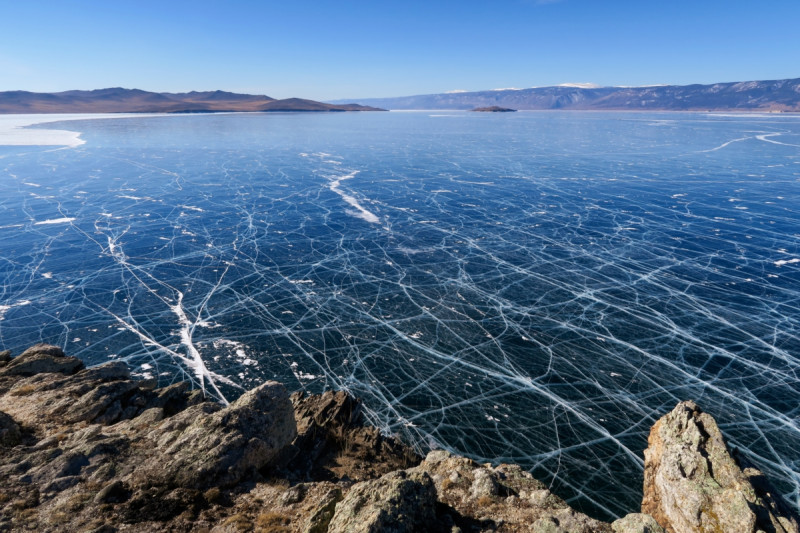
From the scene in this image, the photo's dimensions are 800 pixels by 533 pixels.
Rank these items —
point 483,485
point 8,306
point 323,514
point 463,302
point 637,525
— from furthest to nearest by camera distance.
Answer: point 463,302, point 8,306, point 483,485, point 637,525, point 323,514

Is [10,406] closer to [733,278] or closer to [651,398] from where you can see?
[651,398]

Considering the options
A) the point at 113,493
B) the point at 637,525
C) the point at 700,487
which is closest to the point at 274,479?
the point at 113,493

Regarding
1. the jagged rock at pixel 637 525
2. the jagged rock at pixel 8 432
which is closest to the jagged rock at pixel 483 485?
the jagged rock at pixel 637 525

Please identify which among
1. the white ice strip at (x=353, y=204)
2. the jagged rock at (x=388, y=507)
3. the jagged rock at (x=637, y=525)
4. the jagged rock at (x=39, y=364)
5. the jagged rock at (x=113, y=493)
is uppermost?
the jagged rock at (x=388, y=507)

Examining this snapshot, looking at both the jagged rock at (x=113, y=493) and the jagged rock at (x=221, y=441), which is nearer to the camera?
the jagged rock at (x=113, y=493)

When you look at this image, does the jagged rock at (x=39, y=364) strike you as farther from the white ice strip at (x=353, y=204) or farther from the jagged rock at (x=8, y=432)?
the white ice strip at (x=353, y=204)

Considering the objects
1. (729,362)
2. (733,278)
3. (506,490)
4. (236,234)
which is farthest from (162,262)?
(733,278)

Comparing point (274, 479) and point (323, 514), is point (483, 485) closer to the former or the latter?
point (323, 514)
